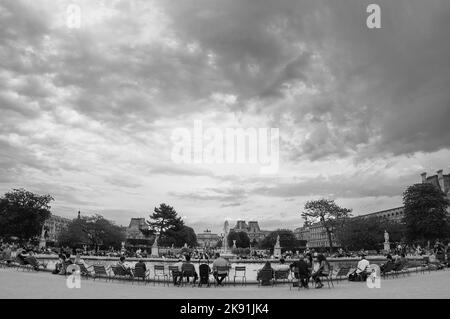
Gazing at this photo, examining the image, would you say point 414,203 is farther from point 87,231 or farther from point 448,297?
point 87,231

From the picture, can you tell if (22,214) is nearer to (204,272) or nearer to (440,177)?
(204,272)

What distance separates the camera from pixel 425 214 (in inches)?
2800

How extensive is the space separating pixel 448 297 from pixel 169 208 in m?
110

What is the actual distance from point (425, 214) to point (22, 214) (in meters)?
86.2

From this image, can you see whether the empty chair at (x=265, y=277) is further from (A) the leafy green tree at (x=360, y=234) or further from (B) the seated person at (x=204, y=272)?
(A) the leafy green tree at (x=360, y=234)

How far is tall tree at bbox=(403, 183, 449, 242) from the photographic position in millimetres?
69625

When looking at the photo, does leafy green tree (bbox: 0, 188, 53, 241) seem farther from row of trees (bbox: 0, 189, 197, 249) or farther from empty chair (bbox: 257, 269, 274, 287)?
empty chair (bbox: 257, 269, 274, 287)

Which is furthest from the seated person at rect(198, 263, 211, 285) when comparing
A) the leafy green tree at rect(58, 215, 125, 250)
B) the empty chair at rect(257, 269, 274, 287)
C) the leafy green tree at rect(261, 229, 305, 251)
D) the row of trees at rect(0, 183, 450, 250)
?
the leafy green tree at rect(261, 229, 305, 251)

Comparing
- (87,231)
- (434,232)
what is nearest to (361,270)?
(434,232)

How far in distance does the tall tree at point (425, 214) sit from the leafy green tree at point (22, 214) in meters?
81.3

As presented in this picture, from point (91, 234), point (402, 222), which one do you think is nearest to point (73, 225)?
point (91, 234)

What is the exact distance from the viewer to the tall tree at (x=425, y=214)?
69.6 m
